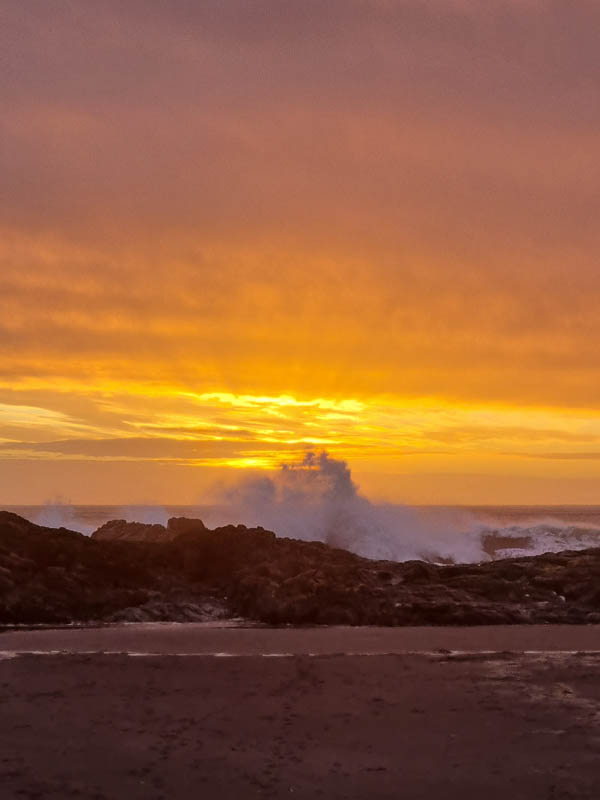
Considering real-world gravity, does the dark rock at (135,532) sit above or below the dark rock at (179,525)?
below

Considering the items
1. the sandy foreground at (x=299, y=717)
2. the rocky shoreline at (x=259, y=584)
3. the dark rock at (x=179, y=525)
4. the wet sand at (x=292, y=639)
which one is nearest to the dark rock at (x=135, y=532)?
the dark rock at (x=179, y=525)

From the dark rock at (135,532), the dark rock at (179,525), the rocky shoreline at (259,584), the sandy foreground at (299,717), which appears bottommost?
the sandy foreground at (299,717)

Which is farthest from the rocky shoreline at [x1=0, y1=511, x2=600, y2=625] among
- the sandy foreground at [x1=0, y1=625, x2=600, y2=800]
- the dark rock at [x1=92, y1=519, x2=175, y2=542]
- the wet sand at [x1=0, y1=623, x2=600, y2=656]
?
the dark rock at [x1=92, y1=519, x2=175, y2=542]

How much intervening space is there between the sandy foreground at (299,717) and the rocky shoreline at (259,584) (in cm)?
206

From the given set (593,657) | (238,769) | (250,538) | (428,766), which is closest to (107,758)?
(238,769)

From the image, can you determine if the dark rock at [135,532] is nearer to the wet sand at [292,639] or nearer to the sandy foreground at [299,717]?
the wet sand at [292,639]

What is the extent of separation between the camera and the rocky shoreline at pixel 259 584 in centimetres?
2083

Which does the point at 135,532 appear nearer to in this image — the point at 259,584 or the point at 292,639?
the point at 259,584

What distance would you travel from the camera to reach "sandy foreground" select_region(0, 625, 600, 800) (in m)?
9.85

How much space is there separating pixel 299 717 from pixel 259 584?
9.44 metres

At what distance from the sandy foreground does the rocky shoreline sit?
2058 mm

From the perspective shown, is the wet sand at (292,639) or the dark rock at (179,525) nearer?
the wet sand at (292,639)

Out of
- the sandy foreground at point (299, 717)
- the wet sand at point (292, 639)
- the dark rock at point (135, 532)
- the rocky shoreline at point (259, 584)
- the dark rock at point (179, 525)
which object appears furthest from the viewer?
the dark rock at point (135, 532)

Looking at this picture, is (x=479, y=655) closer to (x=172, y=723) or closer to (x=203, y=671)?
(x=203, y=671)
